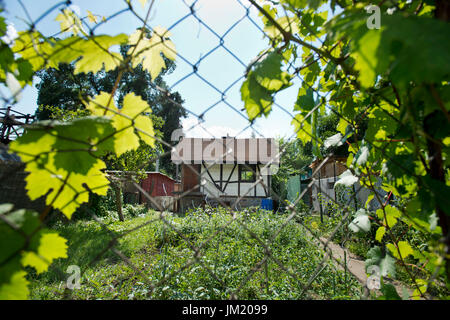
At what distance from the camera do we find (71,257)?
10.7 ft

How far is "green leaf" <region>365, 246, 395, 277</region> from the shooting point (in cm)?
81

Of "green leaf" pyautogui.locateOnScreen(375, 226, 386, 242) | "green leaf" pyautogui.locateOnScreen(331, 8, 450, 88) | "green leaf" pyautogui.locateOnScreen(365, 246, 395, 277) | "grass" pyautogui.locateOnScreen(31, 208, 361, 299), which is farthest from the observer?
"grass" pyautogui.locateOnScreen(31, 208, 361, 299)

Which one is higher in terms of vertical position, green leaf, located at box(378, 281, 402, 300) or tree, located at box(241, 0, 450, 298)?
tree, located at box(241, 0, 450, 298)

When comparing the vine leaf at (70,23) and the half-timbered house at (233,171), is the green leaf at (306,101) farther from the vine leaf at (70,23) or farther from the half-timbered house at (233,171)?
the half-timbered house at (233,171)

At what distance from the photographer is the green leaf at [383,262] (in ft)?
2.66

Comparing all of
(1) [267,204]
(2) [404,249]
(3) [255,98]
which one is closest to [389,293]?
(2) [404,249]

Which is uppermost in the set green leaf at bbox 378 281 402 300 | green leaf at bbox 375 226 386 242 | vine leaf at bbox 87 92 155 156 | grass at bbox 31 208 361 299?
vine leaf at bbox 87 92 155 156

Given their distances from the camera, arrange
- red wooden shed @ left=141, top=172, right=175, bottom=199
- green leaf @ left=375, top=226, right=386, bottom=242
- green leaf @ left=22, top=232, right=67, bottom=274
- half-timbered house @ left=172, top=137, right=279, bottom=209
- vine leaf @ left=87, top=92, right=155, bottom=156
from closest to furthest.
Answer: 1. green leaf @ left=22, top=232, right=67, bottom=274
2. vine leaf @ left=87, top=92, right=155, bottom=156
3. green leaf @ left=375, top=226, right=386, bottom=242
4. half-timbered house @ left=172, top=137, right=279, bottom=209
5. red wooden shed @ left=141, top=172, right=175, bottom=199

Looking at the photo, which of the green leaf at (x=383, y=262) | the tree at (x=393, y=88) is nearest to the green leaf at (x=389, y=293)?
the tree at (x=393, y=88)

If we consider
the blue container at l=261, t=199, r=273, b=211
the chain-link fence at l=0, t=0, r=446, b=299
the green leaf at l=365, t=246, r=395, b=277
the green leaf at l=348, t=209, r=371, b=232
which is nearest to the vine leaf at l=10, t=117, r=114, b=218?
the chain-link fence at l=0, t=0, r=446, b=299

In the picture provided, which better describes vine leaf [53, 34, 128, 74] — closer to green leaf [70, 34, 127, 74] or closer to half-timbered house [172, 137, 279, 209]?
green leaf [70, 34, 127, 74]

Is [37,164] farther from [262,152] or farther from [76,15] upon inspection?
[262,152]

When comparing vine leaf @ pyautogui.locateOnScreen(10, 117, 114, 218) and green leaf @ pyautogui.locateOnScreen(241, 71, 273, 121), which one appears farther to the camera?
green leaf @ pyautogui.locateOnScreen(241, 71, 273, 121)

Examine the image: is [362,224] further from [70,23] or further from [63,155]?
[70,23]
